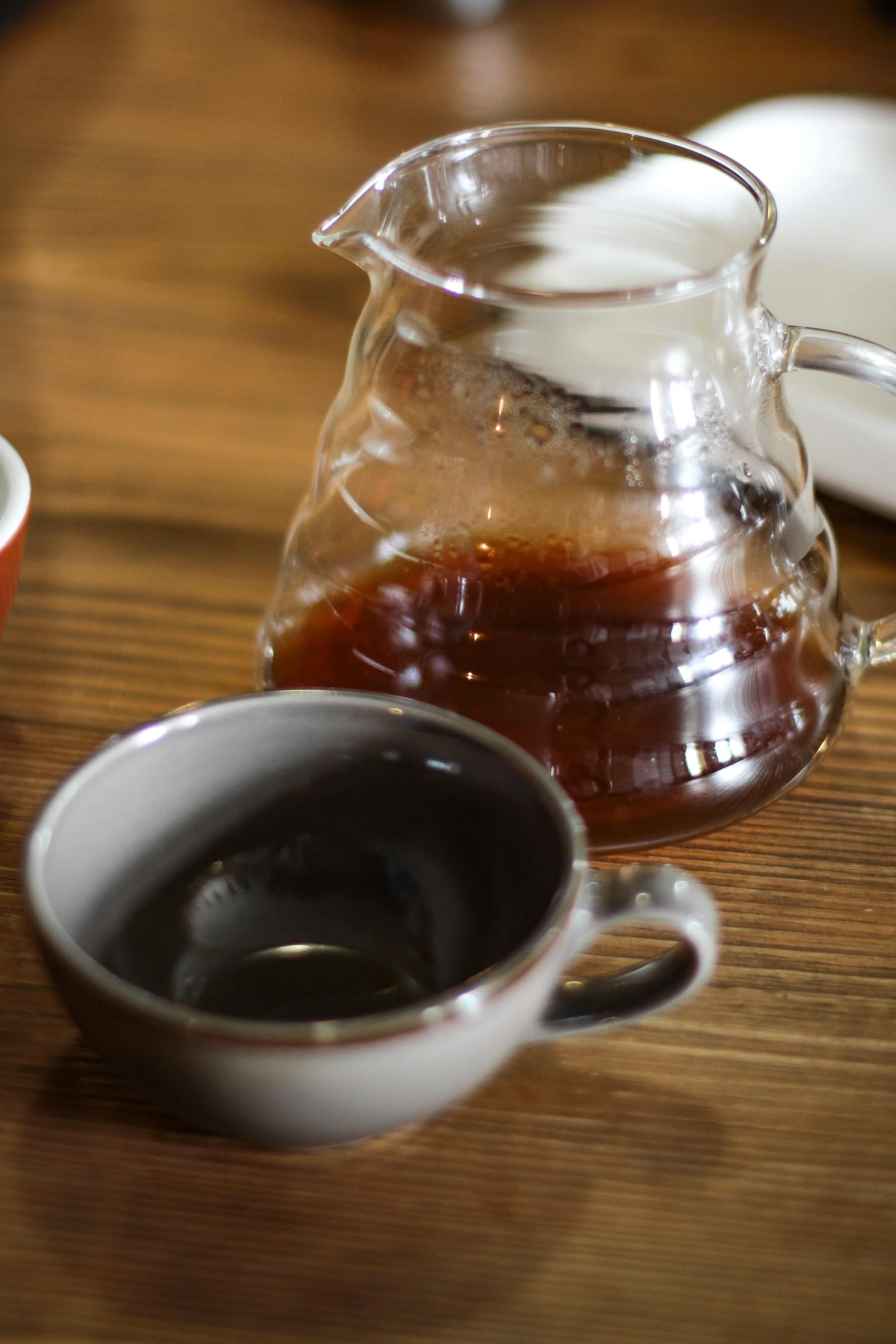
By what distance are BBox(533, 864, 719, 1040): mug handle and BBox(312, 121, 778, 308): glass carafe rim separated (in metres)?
0.14

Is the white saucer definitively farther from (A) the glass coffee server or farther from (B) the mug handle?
(B) the mug handle

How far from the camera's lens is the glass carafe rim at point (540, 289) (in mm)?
340

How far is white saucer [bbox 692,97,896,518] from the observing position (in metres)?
0.55

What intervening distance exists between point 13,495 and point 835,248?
1.47 ft

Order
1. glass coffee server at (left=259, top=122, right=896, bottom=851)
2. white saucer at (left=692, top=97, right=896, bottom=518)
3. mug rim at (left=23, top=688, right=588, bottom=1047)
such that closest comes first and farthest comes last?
mug rim at (left=23, top=688, right=588, bottom=1047), glass coffee server at (left=259, top=122, right=896, bottom=851), white saucer at (left=692, top=97, right=896, bottom=518)

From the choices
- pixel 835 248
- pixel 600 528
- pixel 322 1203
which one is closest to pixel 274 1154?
pixel 322 1203

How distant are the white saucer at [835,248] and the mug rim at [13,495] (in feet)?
0.96

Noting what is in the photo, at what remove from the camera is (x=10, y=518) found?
0.41 meters

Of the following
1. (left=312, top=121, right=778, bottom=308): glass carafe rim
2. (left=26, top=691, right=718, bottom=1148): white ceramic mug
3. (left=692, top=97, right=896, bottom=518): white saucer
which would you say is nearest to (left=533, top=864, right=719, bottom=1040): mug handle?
(left=26, top=691, right=718, bottom=1148): white ceramic mug

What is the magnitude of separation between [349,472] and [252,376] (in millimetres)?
256

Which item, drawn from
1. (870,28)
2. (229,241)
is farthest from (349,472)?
(870,28)

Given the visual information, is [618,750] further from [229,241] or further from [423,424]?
[229,241]

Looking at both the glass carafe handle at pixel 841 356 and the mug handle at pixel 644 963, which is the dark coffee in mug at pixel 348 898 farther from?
the glass carafe handle at pixel 841 356

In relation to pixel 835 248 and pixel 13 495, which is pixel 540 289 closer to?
pixel 13 495
